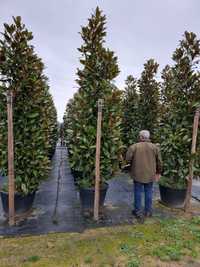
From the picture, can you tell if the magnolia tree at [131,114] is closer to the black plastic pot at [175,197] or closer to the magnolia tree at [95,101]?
the black plastic pot at [175,197]

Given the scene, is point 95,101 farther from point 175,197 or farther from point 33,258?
point 33,258

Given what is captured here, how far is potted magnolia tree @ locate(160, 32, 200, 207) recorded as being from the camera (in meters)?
4.45

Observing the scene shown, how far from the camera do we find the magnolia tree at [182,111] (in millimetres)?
4441

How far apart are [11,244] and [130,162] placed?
7.81ft

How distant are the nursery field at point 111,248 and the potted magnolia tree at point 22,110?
108 cm

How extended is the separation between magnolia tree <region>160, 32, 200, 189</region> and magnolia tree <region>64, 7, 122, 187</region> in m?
1.17

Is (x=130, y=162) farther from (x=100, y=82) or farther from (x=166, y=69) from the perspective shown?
(x=166, y=69)

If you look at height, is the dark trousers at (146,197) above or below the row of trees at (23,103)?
below

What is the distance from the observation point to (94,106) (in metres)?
4.29

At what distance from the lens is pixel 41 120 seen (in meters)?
4.18

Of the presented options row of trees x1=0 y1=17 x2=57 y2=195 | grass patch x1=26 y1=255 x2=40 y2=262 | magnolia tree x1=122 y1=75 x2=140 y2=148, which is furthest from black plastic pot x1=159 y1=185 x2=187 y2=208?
magnolia tree x1=122 y1=75 x2=140 y2=148

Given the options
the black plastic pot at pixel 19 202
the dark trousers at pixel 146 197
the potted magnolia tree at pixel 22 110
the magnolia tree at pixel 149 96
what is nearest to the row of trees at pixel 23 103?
the potted magnolia tree at pixel 22 110

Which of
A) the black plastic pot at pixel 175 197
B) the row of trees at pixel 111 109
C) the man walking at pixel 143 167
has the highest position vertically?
the row of trees at pixel 111 109

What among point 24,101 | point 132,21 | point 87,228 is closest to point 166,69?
point 132,21
